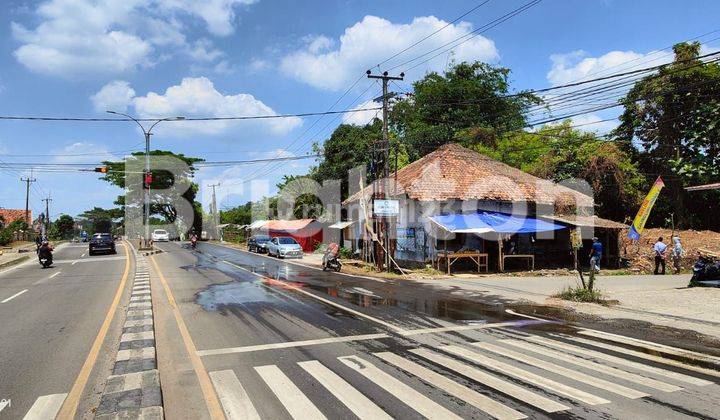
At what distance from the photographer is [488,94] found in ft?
154

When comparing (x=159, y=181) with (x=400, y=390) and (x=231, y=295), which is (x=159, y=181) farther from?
(x=400, y=390)

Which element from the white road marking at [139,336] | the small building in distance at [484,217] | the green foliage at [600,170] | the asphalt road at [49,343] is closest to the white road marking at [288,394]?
the asphalt road at [49,343]

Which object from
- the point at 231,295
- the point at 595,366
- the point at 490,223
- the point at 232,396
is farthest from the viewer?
the point at 490,223

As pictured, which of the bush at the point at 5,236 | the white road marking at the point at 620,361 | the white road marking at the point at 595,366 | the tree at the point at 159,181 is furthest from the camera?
the tree at the point at 159,181

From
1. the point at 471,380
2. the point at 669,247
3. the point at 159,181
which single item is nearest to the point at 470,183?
the point at 669,247

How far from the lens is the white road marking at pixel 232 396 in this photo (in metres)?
4.74

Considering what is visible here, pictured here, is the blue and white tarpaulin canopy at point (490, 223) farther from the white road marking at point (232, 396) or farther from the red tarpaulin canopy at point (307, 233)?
the red tarpaulin canopy at point (307, 233)

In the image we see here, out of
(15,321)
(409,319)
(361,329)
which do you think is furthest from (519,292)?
(15,321)

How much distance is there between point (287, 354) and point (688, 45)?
36029 millimetres

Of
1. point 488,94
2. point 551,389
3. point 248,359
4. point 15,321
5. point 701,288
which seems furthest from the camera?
point 488,94

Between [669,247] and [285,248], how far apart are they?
22.6 meters

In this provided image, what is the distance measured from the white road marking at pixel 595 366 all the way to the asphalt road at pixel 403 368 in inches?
1.1

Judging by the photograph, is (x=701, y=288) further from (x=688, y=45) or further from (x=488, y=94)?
(x=488, y=94)

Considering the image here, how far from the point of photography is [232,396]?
525 cm
